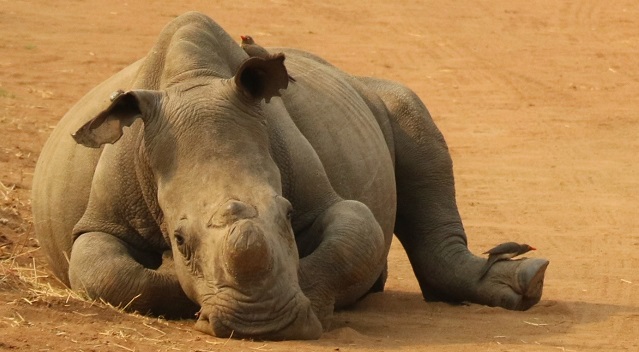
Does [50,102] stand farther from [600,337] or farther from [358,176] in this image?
[600,337]

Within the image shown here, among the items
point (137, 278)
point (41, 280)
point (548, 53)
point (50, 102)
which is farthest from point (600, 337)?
point (548, 53)

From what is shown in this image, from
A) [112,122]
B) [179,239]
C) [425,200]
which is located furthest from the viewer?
[425,200]

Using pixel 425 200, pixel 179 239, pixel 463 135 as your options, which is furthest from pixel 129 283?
pixel 463 135

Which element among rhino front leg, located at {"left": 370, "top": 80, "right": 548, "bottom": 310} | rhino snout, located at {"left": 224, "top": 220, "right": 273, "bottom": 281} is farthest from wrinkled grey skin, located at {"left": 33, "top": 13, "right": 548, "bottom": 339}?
rhino front leg, located at {"left": 370, "top": 80, "right": 548, "bottom": 310}

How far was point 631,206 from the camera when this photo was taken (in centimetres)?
1429

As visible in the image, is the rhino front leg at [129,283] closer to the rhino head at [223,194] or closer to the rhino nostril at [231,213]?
the rhino head at [223,194]

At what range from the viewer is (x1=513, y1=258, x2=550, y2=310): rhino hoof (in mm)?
9273

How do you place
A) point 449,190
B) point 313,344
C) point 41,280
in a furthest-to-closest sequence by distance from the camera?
point 449,190 < point 41,280 < point 313,344

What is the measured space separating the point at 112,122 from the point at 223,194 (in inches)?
28.9

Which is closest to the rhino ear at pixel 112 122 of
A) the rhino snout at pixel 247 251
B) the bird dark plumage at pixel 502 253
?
the rhino snout at pixel 247 251

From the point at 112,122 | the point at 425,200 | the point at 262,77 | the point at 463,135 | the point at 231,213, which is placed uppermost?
the point at 262,77

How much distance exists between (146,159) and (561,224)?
6.45m

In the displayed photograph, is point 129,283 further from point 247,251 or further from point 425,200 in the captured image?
point 425,200

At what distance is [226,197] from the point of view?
7.00 meters
